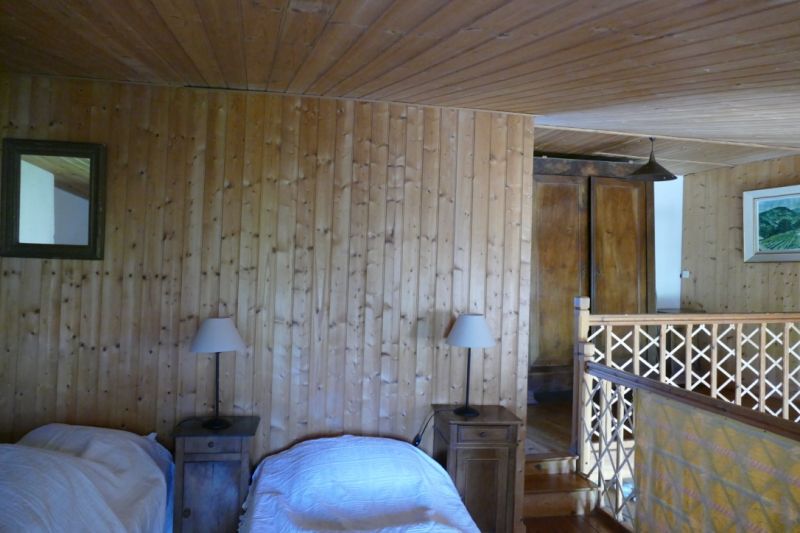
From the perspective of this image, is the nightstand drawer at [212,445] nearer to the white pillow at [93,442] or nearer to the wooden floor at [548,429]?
the white pillow at [93,442]

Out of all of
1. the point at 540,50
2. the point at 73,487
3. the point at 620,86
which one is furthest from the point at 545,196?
the point at 73,487

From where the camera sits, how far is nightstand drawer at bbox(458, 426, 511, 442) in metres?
2.58

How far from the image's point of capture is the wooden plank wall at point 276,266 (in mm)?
2588

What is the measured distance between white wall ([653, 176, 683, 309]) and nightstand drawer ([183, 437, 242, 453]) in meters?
5.20

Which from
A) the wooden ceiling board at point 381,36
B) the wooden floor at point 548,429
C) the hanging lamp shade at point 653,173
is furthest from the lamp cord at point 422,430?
the hanging lamp shade at point 653,173

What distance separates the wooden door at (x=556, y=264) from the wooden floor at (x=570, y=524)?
5.25 ft

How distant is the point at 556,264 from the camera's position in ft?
14.7

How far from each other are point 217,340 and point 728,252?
5.32 metres

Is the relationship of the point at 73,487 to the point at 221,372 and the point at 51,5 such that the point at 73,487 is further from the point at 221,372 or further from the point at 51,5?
the point at 51,5

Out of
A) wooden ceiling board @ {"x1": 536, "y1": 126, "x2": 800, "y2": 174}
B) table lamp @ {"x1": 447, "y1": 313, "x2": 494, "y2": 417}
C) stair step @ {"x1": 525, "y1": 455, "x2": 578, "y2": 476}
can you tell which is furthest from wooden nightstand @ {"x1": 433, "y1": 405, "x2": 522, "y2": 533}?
wooden ceiling board @ {"x1": 536, "y1": 126, "x2": 800, "y2": 174}

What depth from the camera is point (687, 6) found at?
1.57m

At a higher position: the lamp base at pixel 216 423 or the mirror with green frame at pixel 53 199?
the mirror with green frame at pixel 53 199

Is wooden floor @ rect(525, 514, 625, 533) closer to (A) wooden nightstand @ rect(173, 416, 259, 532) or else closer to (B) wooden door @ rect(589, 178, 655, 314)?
(A) wooden nightstand @ rect(173, 416, 259, 532)

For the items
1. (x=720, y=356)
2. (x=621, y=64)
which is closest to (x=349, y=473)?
(x=621, y=64)
